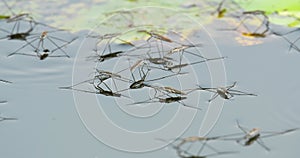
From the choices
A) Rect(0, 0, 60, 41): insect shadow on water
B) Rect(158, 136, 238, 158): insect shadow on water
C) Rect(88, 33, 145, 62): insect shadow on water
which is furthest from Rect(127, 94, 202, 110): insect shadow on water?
Rect(0, 0, 60, 41): insect shadow on water

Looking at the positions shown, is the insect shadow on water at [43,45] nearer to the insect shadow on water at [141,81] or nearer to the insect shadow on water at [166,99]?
the insect shadow on water at [141,81]

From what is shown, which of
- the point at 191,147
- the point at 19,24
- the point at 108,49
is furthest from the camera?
the point at 19,24

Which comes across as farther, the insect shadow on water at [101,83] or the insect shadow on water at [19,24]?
the insect shadow on water at [19,24]

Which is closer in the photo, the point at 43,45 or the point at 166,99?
the point at 166,99

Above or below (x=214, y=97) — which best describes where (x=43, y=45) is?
above

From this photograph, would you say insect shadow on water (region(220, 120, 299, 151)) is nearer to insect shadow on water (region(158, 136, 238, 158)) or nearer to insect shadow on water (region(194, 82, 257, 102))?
insect shadow on water (region(158, 136, 238, 158))

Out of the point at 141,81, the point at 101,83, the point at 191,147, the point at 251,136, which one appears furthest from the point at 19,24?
the point at 251,136

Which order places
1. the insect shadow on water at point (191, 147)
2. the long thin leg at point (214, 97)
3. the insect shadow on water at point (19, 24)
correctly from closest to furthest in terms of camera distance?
the insect shadow on water at point (191, 147) < the long thin leg at point (214, 97) < the insect shadow on water at point (19, 24)

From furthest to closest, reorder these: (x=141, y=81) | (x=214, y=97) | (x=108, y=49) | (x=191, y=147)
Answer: (x=108, y=49)
(x=141, y=81)
(x=214, y=97)
(x=191, y=147)

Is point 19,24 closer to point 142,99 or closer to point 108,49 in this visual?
point 108,49

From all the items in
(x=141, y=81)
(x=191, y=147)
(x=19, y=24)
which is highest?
(x=19, y=24)

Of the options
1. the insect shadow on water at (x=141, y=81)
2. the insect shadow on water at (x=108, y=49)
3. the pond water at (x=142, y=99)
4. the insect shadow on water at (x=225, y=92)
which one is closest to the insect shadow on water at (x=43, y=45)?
the pond water at (x=142, y=99)
